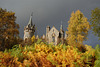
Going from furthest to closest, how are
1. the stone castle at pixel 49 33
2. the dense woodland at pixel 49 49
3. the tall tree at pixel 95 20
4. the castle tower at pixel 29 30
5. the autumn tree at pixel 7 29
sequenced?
the castle tower at pixel 29 30 < the stone castle at pixel 49 33 < the tall tree at pixel 95 20 < the autumn tree at pixel 7 29 < the dense woodland at pixel 49 49

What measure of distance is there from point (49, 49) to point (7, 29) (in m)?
14.9

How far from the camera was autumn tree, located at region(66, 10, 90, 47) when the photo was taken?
25.3 metres

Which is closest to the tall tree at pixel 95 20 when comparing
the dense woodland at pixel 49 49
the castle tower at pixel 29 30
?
the dense woodland at pixel 49 49

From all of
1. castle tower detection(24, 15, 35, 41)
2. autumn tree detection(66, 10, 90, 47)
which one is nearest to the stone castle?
castle tower detection(24, 15, 35, 41)

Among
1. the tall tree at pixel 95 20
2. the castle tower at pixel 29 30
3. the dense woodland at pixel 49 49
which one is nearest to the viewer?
the dense woodland at pixel 49 49

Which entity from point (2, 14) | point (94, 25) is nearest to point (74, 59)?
point (2, 14)

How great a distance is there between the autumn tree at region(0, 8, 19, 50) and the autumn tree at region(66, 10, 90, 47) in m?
13.4

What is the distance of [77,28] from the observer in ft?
85.4

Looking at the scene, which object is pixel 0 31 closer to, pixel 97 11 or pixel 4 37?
pixel 4 37

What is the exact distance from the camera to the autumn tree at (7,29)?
16234 mm

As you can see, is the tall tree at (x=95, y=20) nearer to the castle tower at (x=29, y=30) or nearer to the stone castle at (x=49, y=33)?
the stone castle at (x=49, y=33)

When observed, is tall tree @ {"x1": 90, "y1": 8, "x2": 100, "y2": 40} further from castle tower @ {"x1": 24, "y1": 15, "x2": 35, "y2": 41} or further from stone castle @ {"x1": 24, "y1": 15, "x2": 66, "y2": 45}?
castle tower @ {"x1": 24, "y1": 15, "x2": 35, "y2": 41}

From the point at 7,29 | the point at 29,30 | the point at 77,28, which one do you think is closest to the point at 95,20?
the point at 77,28

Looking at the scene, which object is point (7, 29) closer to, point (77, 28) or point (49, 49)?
point (49, 49)
